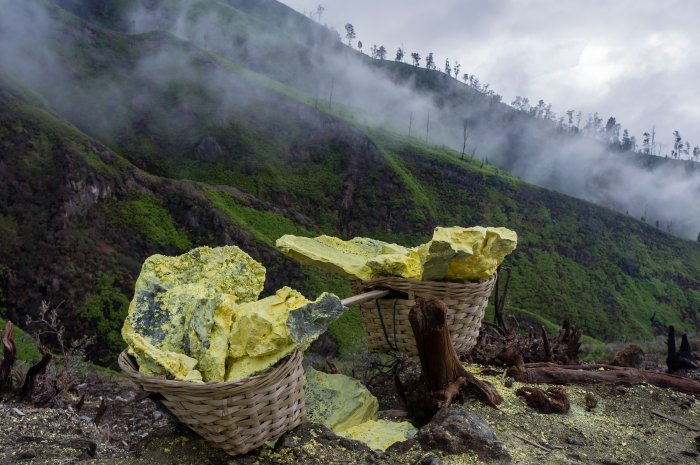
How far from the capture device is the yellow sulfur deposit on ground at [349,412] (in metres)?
2.66

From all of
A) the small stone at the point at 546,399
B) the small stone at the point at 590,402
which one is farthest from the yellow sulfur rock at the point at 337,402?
the small stone at the point at 590,402

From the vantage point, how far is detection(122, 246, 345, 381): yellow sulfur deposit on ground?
2.09 m

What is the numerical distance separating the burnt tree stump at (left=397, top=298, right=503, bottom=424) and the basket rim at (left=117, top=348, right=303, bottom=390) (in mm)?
804

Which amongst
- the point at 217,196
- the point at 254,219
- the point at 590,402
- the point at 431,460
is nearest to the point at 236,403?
the point at 431,460

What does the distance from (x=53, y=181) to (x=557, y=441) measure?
34.7 metres

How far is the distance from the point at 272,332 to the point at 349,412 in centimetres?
105

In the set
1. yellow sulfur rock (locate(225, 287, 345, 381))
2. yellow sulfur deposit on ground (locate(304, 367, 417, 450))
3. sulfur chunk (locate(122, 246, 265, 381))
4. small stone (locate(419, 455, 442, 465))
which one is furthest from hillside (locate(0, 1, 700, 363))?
small stone (locate(419, 455, 442, 465))

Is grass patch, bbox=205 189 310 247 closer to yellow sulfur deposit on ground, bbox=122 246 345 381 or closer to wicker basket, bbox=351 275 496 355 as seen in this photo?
wicker basket, bbox=351 275 496 355

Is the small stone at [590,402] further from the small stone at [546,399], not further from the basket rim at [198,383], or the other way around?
the basket rim at [198,383]

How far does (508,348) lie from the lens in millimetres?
3879

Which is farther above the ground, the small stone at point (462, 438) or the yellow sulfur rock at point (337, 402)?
the small stone at point (462, 438)

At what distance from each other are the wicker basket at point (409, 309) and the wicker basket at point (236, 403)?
1.03 meters

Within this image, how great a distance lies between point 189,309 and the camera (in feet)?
7.52

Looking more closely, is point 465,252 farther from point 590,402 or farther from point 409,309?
point 590,402
